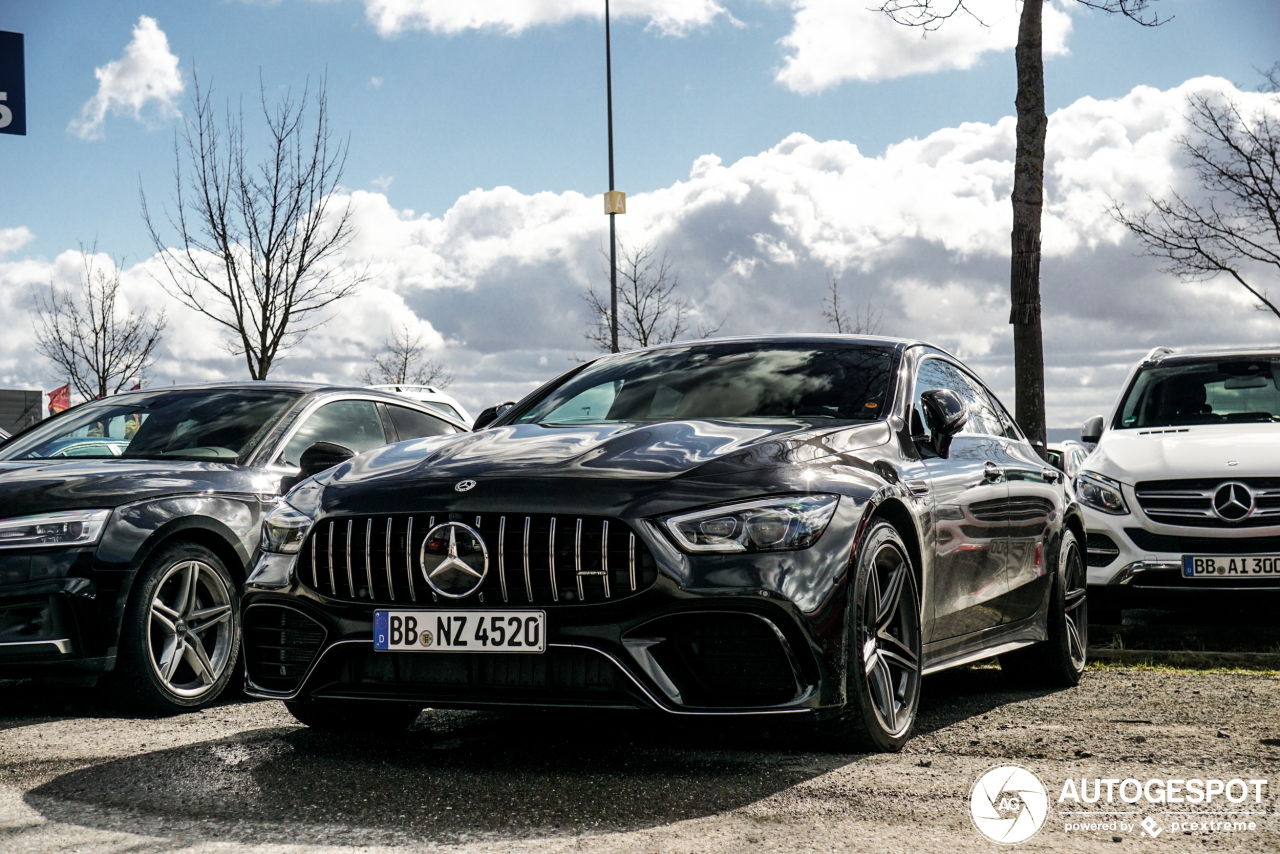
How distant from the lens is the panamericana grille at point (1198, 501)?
7984 mm

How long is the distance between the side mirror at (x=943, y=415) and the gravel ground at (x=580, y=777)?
1110 millimetres

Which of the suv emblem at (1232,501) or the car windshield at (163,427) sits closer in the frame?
the car windshield at (163,427)

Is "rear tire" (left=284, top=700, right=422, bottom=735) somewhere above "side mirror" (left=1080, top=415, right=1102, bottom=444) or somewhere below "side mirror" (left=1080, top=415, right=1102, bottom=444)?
below

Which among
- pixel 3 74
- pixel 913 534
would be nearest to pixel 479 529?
pixel 913 534

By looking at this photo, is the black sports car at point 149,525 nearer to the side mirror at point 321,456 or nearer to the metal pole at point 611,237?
the side mirror at point 321,456

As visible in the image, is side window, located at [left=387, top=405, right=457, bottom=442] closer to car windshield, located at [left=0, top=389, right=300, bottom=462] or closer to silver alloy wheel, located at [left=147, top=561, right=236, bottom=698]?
car windshield, located at [left=0, top=389, right=300, bottom=462]

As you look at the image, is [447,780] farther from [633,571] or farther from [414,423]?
[414,423]

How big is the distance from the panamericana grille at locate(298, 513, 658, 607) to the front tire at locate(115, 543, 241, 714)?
1.85 meters

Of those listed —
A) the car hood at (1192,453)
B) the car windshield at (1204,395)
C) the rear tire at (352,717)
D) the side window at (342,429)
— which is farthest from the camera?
the car windshield at (1204,395)

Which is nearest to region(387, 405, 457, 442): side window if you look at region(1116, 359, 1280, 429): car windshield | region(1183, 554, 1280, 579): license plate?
region(1183, 554, 1280, 579): license plate

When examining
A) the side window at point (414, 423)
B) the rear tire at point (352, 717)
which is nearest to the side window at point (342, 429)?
the side window at point (414, 423)

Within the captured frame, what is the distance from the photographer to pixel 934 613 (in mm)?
5109

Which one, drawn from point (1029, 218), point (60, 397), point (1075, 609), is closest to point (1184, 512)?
point (1075, 609)

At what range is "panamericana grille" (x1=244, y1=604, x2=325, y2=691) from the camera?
4516 mm
